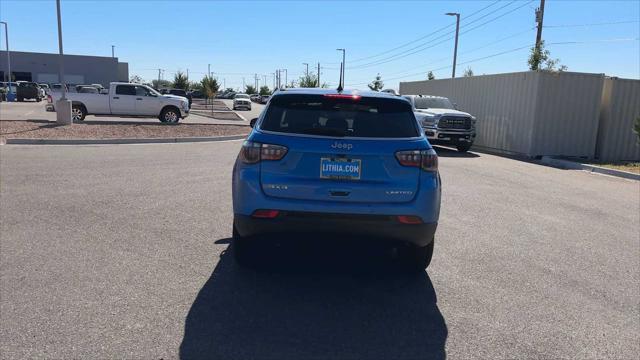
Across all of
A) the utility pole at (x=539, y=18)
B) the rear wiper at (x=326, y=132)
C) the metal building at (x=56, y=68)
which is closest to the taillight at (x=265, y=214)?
the rear wiper at (x=326, y=132)

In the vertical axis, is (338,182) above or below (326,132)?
below

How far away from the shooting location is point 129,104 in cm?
2458

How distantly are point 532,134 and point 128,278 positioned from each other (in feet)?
55.3

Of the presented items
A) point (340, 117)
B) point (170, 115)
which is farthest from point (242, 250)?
point (170, 115)

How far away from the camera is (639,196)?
10.9 meters

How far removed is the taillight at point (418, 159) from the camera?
14.3ft

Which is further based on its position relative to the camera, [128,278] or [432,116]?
[432,116]

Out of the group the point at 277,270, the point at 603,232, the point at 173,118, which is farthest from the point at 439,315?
the point at 173,118

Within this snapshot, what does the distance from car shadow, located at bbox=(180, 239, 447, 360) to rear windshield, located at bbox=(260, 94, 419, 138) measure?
97 cm

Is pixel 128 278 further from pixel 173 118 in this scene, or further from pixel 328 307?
pixel 173 118

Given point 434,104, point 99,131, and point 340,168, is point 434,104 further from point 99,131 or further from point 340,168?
point 340,168

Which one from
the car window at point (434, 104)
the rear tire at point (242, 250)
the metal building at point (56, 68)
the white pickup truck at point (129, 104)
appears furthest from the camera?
the metal building at point (56, 68)

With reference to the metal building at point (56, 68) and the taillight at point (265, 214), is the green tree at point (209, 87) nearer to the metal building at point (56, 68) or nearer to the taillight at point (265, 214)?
the metal building at point (56, 68)

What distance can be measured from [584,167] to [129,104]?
62.6 ft
